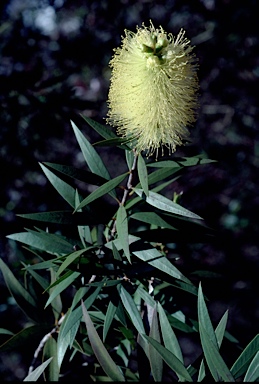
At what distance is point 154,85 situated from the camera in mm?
1204

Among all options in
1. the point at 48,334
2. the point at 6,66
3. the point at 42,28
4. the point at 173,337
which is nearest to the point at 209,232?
the point at 173,337

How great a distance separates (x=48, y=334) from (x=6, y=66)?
1.49 metres

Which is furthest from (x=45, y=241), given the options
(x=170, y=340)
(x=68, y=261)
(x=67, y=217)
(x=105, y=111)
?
(x=105, y=111)

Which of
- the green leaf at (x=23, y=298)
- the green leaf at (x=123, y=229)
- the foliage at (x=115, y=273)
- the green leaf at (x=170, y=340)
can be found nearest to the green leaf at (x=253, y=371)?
the foliage at (x=115, y=273)

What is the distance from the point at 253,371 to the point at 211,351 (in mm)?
99

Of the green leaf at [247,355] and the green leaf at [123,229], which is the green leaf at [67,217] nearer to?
the green leaf at [123,229]

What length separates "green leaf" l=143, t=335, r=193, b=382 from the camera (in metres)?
1.06

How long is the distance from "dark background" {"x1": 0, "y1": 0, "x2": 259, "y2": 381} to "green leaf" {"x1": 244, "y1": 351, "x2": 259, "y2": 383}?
0.75 meters

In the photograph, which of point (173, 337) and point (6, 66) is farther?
point (6, 66)

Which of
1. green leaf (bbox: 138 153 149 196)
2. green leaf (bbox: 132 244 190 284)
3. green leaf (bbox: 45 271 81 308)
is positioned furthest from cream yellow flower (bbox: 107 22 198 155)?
green leaf (bbox: 45 271 81 308)

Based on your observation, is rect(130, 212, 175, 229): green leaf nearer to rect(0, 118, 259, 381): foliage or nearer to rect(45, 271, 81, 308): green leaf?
rect(0, 118, 259, 381): foliage

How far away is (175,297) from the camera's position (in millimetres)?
1532

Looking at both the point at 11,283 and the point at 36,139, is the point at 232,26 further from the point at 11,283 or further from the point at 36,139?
the point at 11,283

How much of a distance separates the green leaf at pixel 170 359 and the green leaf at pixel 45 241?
43cm
